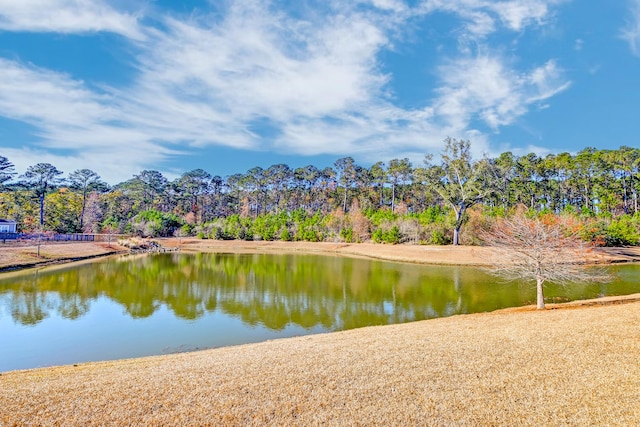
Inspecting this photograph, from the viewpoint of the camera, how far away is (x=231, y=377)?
721 cm

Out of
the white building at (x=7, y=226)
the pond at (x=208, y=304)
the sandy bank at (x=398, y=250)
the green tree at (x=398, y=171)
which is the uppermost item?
the green tree at (x=398, y=171)

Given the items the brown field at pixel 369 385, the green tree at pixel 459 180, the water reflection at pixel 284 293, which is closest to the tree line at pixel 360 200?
the green tree at pixel 459 180

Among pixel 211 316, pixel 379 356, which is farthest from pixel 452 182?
pixel 379 356

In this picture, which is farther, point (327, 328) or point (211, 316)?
point (211, 316)

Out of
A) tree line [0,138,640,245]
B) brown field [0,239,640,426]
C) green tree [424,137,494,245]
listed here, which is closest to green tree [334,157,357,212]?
tree line [0,138,640,245]

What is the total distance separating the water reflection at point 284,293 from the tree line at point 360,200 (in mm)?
20449

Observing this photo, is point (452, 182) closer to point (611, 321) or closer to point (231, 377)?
point (611, 321)

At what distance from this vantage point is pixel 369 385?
670 cm

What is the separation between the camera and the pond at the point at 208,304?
13304 millimetres

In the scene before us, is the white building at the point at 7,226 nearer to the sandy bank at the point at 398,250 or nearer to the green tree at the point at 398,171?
the sandy bank at the point at 398,250

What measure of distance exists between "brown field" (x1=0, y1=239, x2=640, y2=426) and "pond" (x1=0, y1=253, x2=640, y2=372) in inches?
169

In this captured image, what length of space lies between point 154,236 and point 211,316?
220 ft

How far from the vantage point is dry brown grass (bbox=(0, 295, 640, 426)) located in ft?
18.5

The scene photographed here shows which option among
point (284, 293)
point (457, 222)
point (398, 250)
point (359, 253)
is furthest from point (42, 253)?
point (457, 222)
